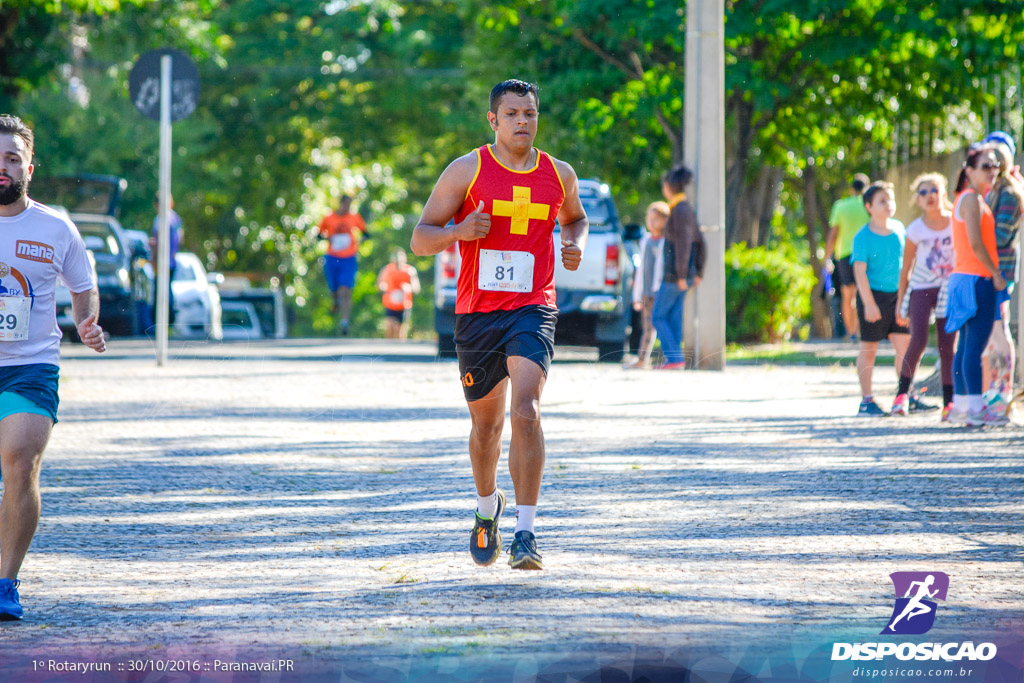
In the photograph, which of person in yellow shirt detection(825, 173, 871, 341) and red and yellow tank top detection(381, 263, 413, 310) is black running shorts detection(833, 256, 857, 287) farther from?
red and yellow tank top detection(381, 263, 413, 310)

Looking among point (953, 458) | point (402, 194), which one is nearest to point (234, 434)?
point (953, 458)

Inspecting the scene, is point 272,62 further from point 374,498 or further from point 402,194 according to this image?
point 374,498

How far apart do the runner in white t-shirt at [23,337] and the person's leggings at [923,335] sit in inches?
268

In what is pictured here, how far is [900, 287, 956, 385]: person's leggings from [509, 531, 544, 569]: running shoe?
560 centimetres

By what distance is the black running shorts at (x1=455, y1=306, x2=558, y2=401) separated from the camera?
5695 millimetres

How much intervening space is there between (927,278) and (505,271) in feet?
19.2

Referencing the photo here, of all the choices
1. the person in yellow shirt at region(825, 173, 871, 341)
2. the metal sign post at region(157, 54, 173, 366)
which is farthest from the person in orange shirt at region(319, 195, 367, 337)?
the person in yellow shirt at region(825, 173, 871, 341)

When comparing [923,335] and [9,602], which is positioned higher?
[923,335]

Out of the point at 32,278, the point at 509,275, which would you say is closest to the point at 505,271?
the point at 509,275

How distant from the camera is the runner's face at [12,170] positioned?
521cm

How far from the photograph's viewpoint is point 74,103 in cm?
3466

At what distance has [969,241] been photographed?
9.70 meters

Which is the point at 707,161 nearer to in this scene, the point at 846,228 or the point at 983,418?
the point at 846,228

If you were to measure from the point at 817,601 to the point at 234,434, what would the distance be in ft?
18.8
